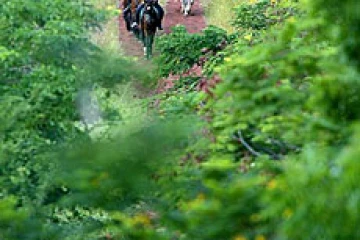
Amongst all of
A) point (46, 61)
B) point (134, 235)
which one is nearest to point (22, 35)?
point (46, 61)

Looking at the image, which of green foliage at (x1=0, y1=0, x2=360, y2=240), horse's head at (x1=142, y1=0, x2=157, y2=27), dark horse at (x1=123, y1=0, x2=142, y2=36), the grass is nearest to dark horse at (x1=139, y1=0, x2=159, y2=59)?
horse's head at (x1=142, y1=0, x2=157, y2=27)

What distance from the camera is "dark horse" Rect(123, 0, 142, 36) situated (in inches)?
779

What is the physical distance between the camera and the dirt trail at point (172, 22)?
19.9m

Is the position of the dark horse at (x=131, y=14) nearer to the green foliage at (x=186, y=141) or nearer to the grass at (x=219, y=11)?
the grass at (x=219, y=11)

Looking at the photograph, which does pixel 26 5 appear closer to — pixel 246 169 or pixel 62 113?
pixel 62 113

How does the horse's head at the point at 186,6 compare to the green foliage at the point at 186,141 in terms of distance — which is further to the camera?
the horse's head at the point at 186,6

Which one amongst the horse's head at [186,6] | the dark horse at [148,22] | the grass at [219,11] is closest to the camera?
the dark horse at [148,22]

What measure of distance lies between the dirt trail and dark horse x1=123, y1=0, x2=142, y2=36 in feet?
1.07

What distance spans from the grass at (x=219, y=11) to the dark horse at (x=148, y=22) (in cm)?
277

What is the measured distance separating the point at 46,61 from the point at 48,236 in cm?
198

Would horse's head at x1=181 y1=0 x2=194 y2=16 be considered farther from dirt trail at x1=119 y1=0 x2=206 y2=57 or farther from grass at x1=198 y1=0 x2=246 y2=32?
grass at x1=198 y1=0 x2=246 y2=32

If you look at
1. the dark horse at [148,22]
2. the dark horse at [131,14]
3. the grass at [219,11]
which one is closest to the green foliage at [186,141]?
the dark horse at [148,22]

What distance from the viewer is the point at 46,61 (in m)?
7.68

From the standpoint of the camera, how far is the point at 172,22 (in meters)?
22.5
